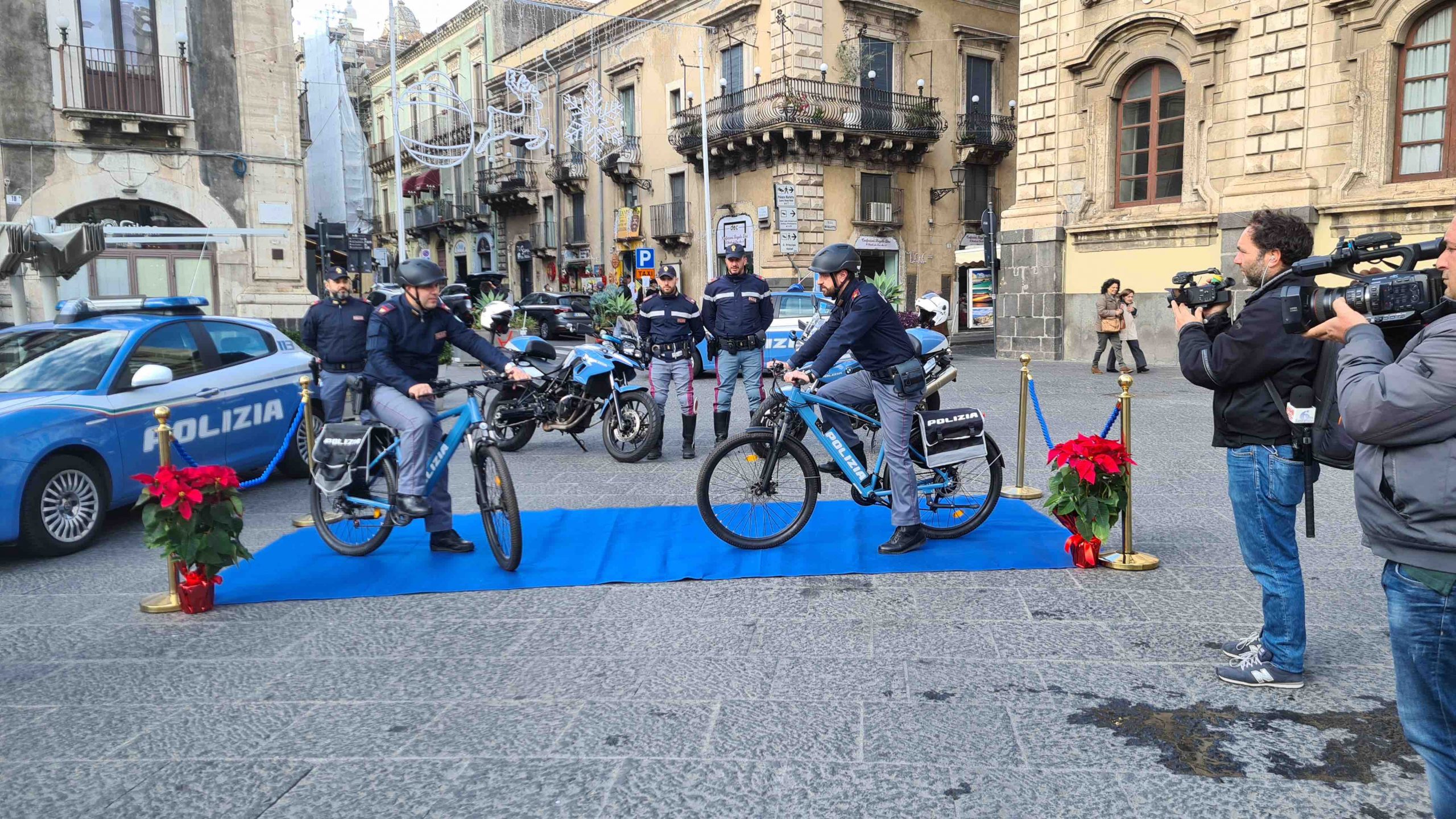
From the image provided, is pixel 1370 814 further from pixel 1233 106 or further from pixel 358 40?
pixel 358 40

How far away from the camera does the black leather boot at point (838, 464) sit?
6.30 metres

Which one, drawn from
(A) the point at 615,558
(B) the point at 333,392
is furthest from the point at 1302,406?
(B) the point at 333,392

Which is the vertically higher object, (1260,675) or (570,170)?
(570,170)

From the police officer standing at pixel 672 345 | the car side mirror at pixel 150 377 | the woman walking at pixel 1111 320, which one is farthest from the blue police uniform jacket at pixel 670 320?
the woman walking at pixel 1111 320

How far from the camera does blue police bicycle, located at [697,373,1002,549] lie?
6.14 m

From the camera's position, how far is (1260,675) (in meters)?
3.99

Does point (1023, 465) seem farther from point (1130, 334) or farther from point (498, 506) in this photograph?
point (1130, 334)

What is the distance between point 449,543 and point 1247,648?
14.2 feet

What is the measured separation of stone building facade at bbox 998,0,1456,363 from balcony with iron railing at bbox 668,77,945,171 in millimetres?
9735

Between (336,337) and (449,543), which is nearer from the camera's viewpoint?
(449,543)

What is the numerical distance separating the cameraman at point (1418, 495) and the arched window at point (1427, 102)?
15174mm

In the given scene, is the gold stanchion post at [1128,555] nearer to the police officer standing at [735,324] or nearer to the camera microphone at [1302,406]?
the camera microphone at [1302,406]

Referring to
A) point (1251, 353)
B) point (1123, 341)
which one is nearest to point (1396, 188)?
point (1123, 341)

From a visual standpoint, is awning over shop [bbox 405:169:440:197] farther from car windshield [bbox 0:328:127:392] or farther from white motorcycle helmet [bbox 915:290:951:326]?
car windshield [bbox 0:328:127:392]
